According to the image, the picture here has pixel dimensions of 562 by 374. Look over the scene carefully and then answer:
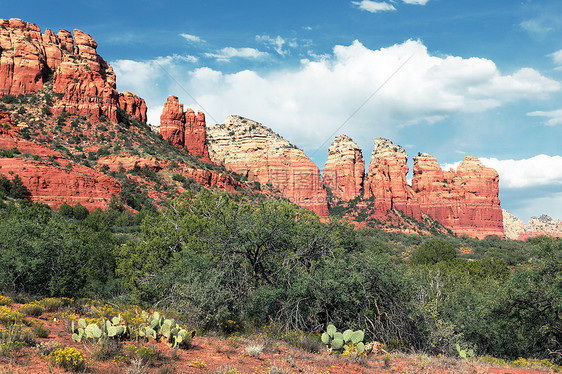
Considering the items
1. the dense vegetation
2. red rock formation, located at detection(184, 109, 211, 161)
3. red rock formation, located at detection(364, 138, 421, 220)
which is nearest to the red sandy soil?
the dense vegetation

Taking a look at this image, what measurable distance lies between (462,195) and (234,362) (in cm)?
13230

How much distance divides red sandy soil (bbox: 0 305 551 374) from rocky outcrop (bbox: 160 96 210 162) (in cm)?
9414

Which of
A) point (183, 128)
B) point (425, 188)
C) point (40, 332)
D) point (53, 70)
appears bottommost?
point (40, 332)

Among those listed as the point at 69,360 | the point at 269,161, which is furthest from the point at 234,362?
the point at 269,161

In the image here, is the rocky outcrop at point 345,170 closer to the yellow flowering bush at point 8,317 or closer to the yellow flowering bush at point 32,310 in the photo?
the yellow flowering bush at point 32,310

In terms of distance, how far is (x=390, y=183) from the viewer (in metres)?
125

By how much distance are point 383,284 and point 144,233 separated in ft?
55.4

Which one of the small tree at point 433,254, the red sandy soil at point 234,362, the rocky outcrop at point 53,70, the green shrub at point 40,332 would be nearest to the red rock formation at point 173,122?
the rocky outcrop at point 53,70

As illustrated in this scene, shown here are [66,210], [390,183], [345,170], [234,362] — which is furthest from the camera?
[345,170]

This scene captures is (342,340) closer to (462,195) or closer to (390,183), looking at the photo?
(390,183)

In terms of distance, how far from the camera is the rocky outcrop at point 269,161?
112500 mm

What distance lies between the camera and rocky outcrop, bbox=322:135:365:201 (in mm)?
130750

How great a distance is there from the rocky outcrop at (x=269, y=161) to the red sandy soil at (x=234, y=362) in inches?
3683

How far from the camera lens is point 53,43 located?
276 feet
